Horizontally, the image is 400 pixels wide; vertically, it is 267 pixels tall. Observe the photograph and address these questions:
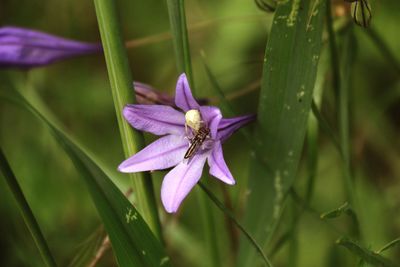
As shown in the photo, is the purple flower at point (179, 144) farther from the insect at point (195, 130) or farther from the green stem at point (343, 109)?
the green stem at point (343, 109)

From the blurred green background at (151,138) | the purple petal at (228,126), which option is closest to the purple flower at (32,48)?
the purple petal at (228,126)

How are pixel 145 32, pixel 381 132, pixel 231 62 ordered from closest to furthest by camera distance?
pixel 381 132 < pixel 231 62 < pixel 145 32

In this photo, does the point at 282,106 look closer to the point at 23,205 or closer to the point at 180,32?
the point at 180,32

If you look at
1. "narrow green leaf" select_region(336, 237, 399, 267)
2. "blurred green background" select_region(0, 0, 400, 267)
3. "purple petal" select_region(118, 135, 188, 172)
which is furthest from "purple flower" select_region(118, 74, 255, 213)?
"blurred green background" select_region(0, 0, 400, 267)

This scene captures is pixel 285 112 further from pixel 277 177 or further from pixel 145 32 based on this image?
pixel 145 32

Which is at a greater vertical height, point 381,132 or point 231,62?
point 231,62

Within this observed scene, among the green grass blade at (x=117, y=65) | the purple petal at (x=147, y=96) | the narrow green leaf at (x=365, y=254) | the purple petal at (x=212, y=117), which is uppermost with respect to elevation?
the green grass blade at (x=117, y=65)

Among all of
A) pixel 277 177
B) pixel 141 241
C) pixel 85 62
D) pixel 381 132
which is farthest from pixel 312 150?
pixel 85 62
